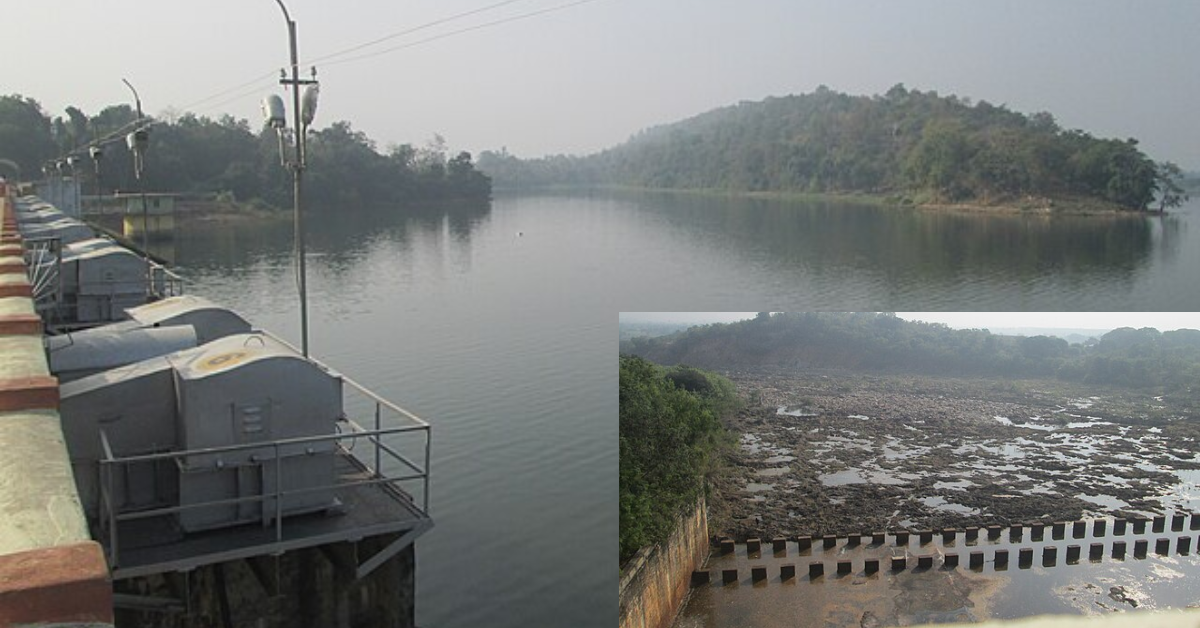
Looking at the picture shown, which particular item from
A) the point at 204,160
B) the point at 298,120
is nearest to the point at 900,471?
the point at 298,120

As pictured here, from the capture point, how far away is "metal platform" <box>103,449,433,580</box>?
5.23m

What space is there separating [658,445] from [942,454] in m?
8.85

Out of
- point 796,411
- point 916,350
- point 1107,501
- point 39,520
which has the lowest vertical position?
point 1107,501

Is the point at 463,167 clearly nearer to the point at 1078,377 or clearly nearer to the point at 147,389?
the point at 1078,377

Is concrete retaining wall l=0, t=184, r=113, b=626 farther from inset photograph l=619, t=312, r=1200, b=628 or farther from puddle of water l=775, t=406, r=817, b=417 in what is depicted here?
puddle of water l=775, t=406, r=817, b=417

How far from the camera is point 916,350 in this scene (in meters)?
16.2

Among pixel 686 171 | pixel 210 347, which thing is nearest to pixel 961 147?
pixel 686 171

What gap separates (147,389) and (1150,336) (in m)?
18.6

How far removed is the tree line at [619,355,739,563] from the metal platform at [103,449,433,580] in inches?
151

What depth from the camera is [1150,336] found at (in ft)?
63.2

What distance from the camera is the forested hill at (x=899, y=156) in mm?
46969

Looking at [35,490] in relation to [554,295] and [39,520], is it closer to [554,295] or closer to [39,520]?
[39,520]

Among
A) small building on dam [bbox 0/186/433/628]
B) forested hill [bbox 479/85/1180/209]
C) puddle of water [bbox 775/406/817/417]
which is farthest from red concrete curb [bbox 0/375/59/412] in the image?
forested hill [bbox 479/85/1180/209]

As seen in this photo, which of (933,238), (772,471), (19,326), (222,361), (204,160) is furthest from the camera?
(204,160)
